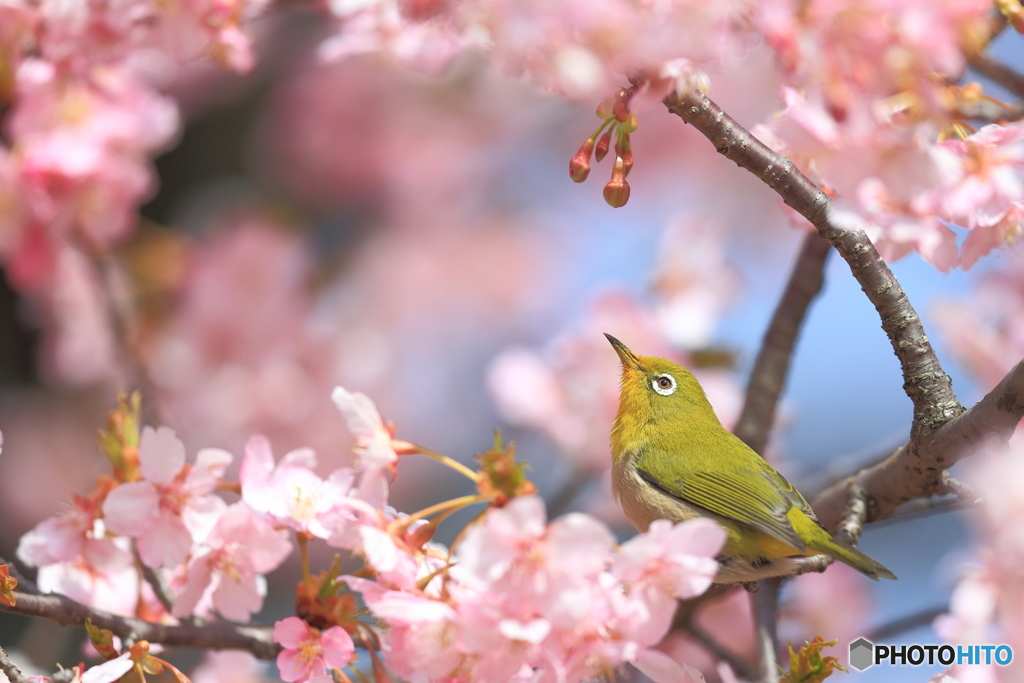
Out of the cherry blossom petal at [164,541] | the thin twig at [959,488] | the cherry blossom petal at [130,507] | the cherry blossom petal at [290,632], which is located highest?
the thin twig at [959,488]

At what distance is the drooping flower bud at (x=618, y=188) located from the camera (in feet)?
3.51

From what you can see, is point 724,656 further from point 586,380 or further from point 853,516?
point 586,380

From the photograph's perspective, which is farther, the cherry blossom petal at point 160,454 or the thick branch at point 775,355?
the thick branch at point 775,355

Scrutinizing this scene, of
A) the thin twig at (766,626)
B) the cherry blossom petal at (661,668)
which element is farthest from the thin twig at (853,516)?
the cherry blossom petal at (661,668)

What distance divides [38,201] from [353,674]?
1358mm

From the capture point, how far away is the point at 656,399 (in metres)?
1.61

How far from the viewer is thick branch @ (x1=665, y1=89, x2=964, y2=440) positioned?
3.60ft

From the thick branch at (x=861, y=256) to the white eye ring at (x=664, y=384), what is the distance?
0.48 metres

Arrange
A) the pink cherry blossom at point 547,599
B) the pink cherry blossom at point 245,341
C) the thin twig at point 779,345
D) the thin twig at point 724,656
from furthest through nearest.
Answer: the pink cherry blossom at point 245,341 < the thin twig at point 779,345 < the thin twig at point 724,656 < the pink cherry blossom at point 547,599

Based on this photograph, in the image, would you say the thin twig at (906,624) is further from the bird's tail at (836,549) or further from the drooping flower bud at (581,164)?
the drooping flower bud at (581,164)

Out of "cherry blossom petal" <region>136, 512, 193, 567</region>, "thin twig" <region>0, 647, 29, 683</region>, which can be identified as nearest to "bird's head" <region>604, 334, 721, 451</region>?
"cherry blossom petal" <region>136, 512, 193, 567</region>

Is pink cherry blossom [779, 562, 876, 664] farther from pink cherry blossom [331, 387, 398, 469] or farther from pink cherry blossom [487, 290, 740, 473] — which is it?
pink cherry blossom [331, 387, 398, 469]

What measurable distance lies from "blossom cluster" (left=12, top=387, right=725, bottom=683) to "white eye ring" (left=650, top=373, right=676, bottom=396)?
568mm

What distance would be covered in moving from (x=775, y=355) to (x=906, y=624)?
537 mm
